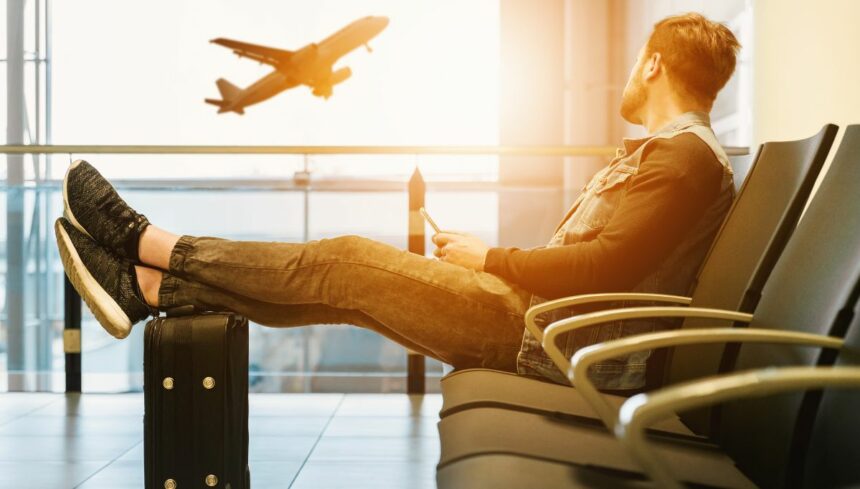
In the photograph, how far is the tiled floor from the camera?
2.04 metres

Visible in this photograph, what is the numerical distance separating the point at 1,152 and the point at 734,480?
309cm

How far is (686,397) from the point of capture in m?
0.60

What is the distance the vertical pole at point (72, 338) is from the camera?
319 cm

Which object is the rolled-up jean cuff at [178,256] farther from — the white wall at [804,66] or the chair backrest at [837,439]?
A: the white wall at [804,66]

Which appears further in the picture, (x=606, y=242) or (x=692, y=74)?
(x=692, y=74)

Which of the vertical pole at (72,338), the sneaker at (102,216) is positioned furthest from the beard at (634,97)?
the vertical pole at (72,338)

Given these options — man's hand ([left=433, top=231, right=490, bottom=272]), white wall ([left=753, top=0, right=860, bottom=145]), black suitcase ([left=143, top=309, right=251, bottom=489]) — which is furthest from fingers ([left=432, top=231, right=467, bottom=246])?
white wall ([left=753, top=0, right=860, bottom=145])

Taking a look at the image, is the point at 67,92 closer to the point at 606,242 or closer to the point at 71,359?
the point at 71,359

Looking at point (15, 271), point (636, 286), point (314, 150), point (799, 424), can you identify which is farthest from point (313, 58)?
point (799, 424)

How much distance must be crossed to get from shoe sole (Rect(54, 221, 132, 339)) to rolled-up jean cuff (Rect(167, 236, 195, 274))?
0.14 metres

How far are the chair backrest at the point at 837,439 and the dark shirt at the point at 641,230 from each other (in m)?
0.58

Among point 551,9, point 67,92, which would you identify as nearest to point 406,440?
point 551,9

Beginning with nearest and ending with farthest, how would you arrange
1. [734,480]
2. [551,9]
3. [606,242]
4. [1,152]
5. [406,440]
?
1. [734,480]
2. [606,242]
3. [406,440]
4. [1,152]
5. [551,9]

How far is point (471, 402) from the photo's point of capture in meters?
1.26
